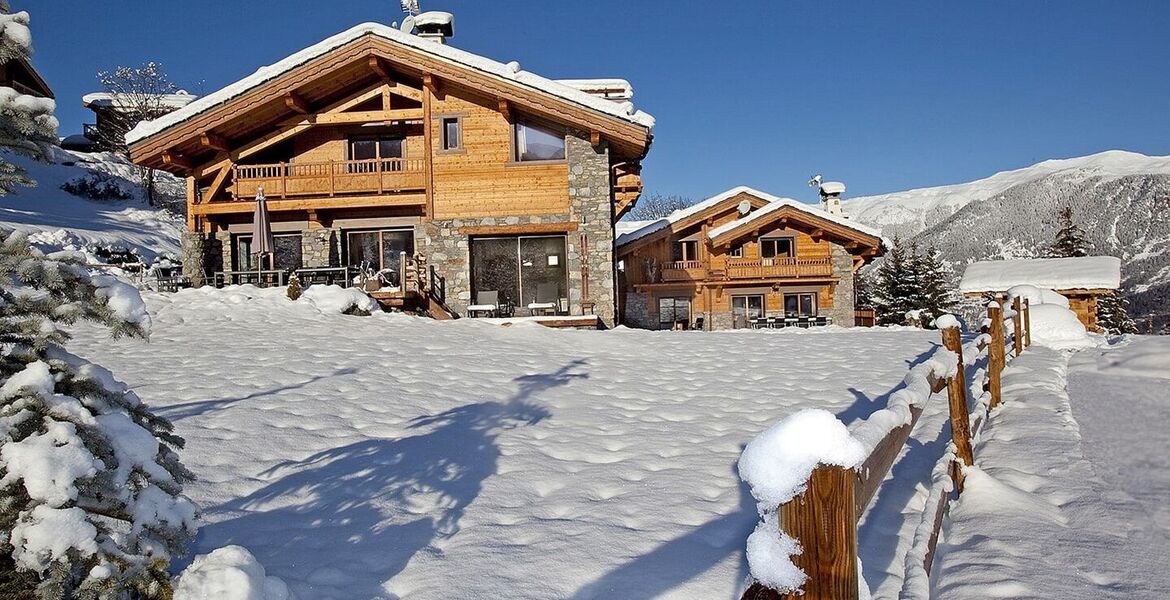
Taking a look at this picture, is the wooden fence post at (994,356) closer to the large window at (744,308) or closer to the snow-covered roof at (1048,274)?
the snow-covered roof at (1048,274)

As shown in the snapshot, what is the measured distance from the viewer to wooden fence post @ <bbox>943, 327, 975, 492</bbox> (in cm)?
475

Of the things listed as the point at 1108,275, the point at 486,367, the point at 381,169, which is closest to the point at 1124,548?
the point at 486,367

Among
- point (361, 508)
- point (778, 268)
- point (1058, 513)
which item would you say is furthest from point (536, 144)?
point (1058, 513)

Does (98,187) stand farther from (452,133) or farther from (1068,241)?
(1068,241)

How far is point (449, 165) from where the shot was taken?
58.2ft

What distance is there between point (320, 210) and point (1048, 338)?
17.5m

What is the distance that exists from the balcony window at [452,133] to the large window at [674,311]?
14.6 m

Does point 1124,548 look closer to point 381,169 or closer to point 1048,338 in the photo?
point 1048,338

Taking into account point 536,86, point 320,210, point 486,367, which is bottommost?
point 486,367

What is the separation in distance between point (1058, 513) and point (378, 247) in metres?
16.5

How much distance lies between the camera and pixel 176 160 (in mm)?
17484

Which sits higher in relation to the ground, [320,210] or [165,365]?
[320,210]

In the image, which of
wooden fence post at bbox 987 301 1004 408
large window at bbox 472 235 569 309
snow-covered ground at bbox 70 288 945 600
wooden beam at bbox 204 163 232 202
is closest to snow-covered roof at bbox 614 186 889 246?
large window at bbox 472 235 569 309

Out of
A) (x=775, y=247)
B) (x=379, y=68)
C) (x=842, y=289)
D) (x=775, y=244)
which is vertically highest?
(x=379, y=68)
